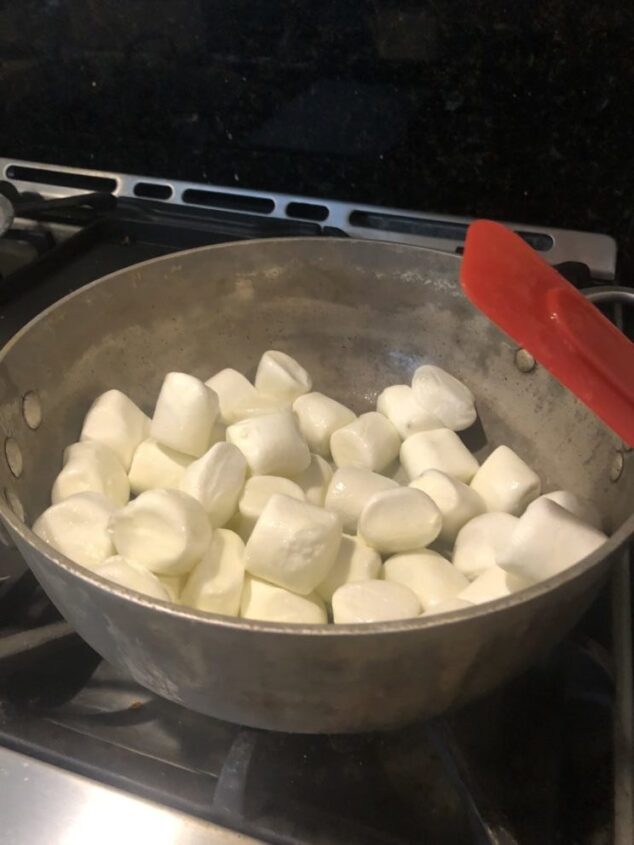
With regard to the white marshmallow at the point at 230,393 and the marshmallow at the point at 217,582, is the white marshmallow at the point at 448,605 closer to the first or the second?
the marshmallow at the point at 217,582

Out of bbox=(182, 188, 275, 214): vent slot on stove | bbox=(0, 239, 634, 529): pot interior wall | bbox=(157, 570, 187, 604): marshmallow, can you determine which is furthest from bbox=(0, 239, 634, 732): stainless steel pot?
bbox=(182, 188, 275, 214): vent slot on stove

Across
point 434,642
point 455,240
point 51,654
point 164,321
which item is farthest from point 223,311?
point 434,642

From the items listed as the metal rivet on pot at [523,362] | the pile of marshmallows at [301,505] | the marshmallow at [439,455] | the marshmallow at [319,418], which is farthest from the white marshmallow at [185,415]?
the metal rivet on pot at [523,362]

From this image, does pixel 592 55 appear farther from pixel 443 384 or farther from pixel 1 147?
pixel 1 147

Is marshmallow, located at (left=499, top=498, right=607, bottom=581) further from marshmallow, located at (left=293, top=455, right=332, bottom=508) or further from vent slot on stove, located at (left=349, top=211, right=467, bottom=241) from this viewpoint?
vent slot on stove, located at (left=349, top=211, right=467, bottom=241)

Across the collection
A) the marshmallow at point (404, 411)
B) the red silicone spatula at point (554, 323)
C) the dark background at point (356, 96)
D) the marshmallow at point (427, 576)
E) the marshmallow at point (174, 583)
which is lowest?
the marshmallow at point (174, 583)

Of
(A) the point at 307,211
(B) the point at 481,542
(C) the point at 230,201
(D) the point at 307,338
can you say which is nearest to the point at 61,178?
(C) the point at 230,201
